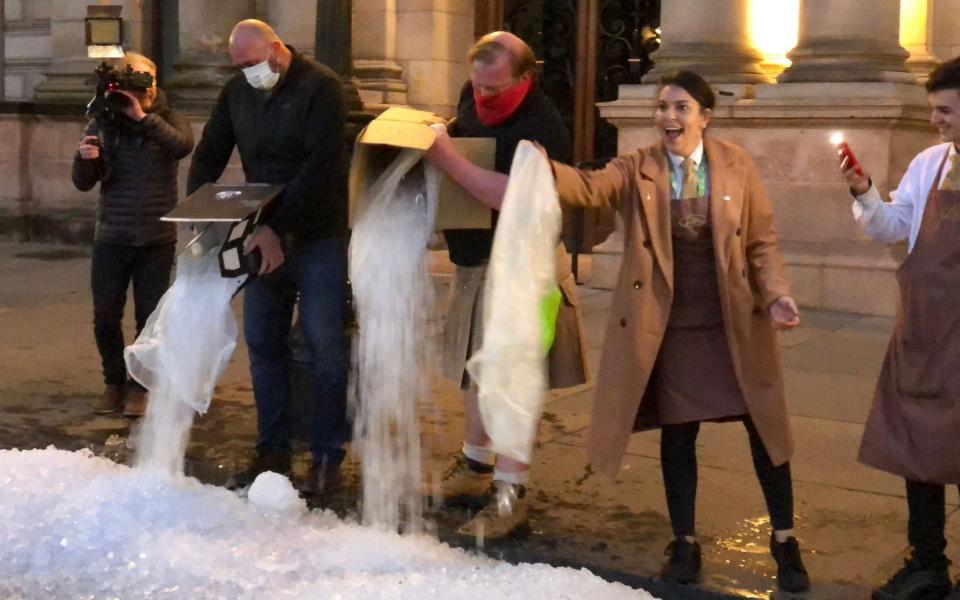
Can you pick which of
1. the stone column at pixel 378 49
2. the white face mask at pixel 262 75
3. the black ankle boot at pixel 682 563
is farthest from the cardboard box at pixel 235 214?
the stone column at pixel 378 49

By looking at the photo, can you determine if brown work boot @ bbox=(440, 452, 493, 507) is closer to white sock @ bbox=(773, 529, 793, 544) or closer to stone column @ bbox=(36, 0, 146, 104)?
white sock @ bbox=(773, 529, 793, 544)

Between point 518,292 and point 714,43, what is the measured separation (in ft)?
23.7

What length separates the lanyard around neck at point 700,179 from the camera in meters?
4.75

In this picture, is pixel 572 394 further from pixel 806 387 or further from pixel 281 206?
pixel 281 206

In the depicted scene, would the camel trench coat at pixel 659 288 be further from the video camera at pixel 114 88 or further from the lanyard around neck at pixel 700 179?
the video camera at pixel 114 88

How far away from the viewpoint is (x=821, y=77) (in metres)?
10.6

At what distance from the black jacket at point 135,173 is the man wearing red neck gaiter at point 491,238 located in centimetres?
213

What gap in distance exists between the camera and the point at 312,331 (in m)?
5.97

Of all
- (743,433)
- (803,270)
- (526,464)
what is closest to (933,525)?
(526,464)

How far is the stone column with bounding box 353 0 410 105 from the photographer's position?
13.8 metres

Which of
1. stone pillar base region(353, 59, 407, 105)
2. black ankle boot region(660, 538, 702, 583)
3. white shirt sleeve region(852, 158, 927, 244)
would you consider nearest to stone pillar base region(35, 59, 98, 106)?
stone pillar base region(353, 59, 407, 105)

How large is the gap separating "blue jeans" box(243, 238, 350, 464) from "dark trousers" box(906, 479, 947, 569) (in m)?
2.47

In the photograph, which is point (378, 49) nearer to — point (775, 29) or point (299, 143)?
point (775, 29)

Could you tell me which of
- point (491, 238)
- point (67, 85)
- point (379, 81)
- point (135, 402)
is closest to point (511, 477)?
point (491, 238)
